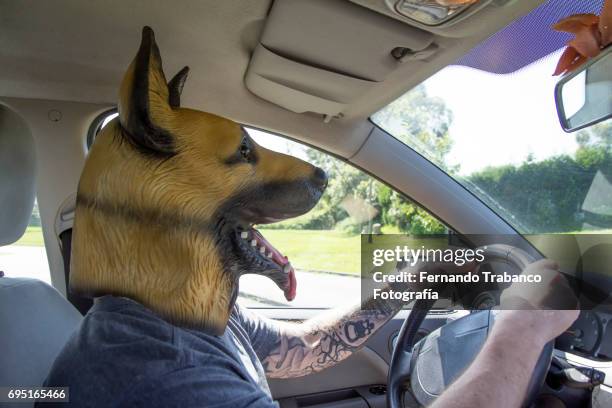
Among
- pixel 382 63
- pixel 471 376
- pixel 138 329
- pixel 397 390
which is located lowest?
pixel 397 390

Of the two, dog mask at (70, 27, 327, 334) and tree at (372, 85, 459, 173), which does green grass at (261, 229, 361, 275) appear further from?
dog mask at (70, 27, 327, 334)

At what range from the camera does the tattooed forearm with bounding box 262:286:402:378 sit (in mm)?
1793

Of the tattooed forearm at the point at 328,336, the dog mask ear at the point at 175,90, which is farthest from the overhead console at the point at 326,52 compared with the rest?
the tattooed forearm at the point at 328,336

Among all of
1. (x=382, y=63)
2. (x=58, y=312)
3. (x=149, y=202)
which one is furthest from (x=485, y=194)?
(x=58, y=312)

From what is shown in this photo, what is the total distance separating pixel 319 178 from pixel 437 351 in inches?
34.2

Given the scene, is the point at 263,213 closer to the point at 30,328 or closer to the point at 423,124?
the point at 30,328

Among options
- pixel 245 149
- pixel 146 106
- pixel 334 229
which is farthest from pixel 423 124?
pixel 146 106

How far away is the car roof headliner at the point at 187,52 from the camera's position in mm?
1408

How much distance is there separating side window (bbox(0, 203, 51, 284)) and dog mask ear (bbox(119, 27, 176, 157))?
132 centimetres

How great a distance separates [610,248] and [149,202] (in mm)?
1774

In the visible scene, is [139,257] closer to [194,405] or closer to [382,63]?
[194,405]

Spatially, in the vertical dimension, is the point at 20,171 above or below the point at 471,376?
above

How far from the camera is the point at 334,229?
280cm

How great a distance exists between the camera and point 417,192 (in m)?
2.23
